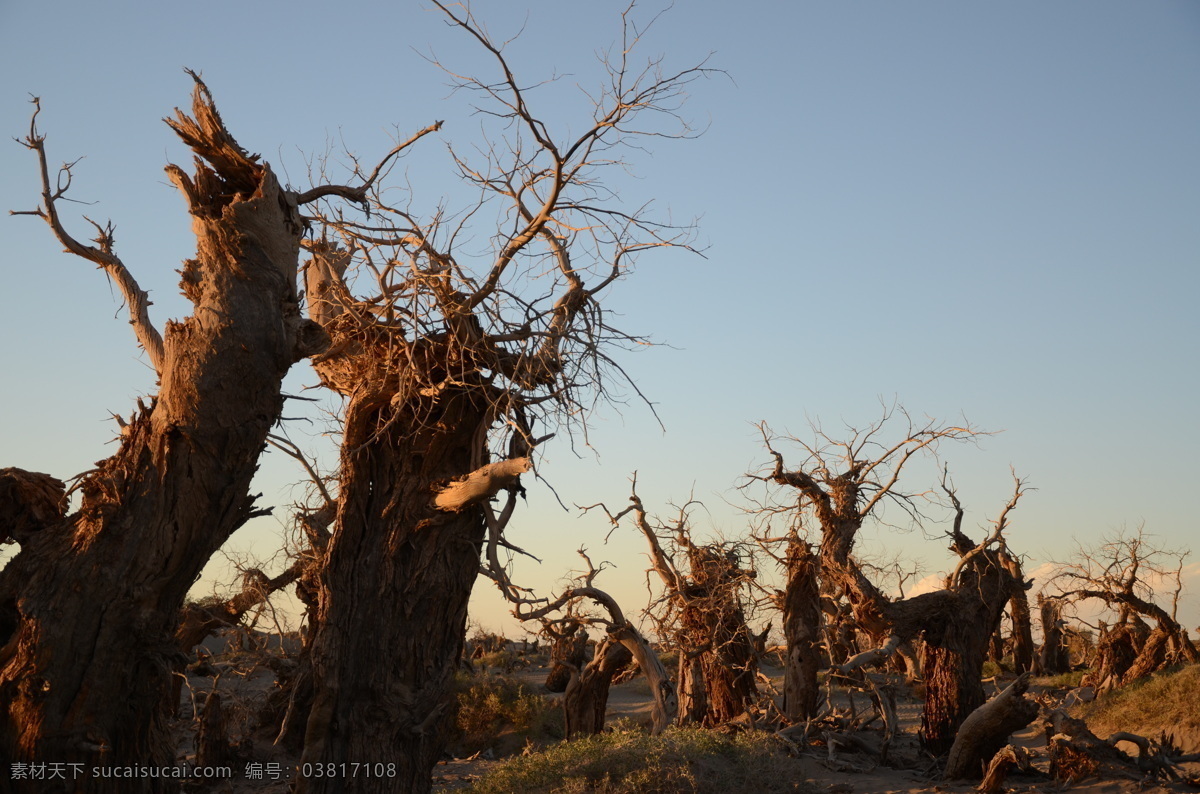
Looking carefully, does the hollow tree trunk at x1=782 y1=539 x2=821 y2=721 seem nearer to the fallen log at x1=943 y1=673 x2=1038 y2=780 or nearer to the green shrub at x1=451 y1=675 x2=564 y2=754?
the fallen log at x1=943 y1=673 x2=1038 y2=780

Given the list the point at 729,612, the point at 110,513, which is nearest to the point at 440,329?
the point at 110,513

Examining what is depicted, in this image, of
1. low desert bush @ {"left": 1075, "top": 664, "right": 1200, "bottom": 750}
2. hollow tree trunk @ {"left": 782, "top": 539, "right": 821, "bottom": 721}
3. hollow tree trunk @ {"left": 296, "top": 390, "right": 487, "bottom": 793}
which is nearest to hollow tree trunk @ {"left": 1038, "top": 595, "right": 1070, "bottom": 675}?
low desert bush @ {"left": 1075, "top": 664, "right": 1200, "bottom": 750}

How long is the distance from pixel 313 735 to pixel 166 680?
1.33 metres

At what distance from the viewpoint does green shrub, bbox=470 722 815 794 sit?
30.9 ft

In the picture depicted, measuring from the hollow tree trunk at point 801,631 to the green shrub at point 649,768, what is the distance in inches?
129

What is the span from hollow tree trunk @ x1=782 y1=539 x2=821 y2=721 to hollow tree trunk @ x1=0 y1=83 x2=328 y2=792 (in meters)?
10.2

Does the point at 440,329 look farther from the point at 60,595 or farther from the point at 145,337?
the point at 60,595

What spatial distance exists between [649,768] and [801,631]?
572 cm

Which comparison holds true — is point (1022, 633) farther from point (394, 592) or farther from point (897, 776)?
point (394, 592)

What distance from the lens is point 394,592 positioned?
7.07 metres

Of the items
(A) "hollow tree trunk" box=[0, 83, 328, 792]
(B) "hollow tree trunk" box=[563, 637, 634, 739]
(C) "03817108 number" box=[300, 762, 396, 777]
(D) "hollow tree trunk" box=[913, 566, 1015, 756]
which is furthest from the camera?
(B) "hollow tree trunk" box=[563, 637, 634, 739]

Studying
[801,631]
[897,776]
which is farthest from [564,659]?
[897,776]

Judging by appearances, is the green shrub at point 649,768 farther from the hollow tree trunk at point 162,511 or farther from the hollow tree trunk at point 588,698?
the hollow tree trunk at point 162,511

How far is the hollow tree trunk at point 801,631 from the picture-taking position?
14.5m
